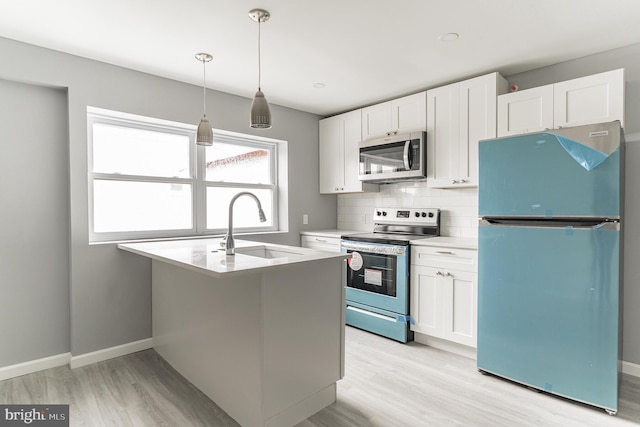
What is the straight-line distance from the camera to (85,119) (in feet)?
8.96

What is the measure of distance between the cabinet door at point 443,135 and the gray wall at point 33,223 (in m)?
3.10

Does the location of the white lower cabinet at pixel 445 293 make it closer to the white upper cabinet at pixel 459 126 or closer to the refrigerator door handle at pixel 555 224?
the refrigerator door handle at pixel 555 224

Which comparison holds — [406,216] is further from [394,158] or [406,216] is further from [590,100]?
[590,100]

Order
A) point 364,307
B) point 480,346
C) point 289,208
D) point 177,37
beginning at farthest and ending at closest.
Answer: point 289,208 → point 364,307 → point 480,346 → point 177,37

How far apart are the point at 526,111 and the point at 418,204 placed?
4.50ft

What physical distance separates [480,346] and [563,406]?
1.84ft

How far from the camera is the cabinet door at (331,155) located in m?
4.22

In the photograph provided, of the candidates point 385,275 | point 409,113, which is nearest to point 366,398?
point 385,275

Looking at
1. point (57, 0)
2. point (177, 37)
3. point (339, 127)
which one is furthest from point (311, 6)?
point (339, 127)

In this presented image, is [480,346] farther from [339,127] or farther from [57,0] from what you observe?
[57,0]

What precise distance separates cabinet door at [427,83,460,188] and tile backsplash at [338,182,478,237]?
29 cm

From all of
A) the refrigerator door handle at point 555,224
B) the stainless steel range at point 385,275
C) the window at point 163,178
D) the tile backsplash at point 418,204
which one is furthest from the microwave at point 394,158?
the window at point 163,178

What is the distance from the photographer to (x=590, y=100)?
2457 millimetres

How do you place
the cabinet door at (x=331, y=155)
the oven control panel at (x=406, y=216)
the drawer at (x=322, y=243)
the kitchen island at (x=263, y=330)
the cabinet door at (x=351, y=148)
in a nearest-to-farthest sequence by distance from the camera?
the kitchen island at (x=263, y=330)
the oven control panel at (x=406, y=216)
the drawer at (x=322, y=243)
the cabinet door at (x=351, y=148)
the cabinet door at (x=331, y=155)
